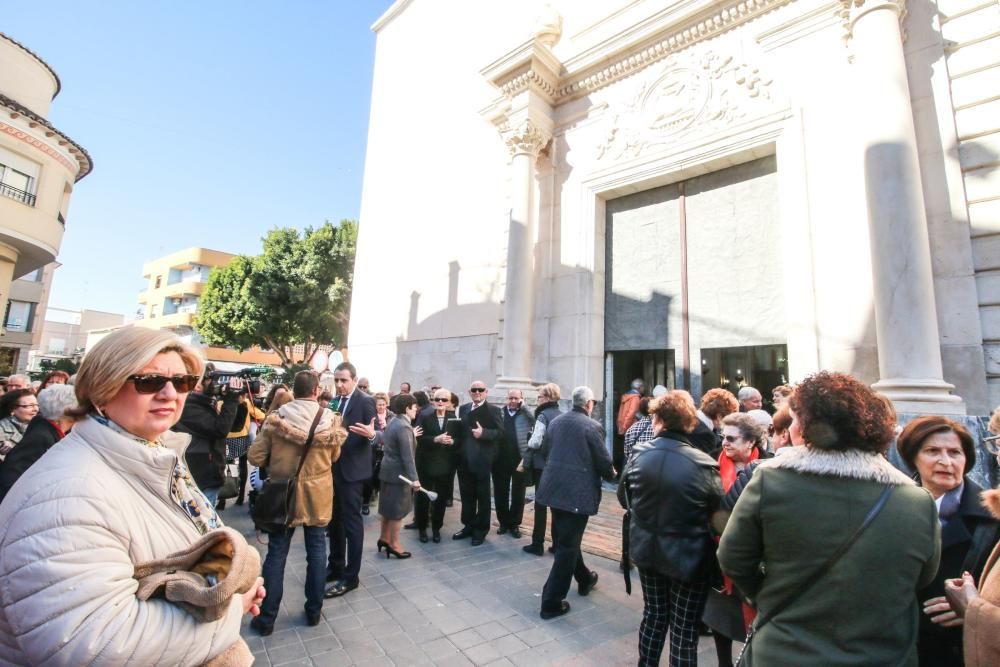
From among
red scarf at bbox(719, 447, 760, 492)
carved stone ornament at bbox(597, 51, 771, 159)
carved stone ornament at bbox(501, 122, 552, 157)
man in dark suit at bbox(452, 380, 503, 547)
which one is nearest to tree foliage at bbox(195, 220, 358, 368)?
carved stone ornament at bbox(501, 122, 552, 157)

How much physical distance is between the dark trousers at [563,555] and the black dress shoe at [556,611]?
3 cm

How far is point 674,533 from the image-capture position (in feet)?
9.05

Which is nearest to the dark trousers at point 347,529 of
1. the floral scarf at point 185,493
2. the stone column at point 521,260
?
the floral scarf at point 185,493

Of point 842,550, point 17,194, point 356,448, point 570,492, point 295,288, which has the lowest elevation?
point 570,492

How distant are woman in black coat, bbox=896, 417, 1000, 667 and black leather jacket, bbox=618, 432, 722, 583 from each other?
97cm

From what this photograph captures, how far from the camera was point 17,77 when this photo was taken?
60.6ft

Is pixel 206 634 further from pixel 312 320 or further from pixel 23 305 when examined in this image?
pixel 23 305

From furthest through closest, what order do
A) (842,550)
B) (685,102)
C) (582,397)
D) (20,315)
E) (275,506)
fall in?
(20,315) < (685,102) < (582,397) < (275,506) < (842,550)

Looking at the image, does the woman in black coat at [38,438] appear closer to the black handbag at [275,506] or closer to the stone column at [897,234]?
the black handbag at [275,506]

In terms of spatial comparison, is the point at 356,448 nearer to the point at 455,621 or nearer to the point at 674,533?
the point at 455,621

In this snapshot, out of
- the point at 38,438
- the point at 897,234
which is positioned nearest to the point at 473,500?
the point at 38,438

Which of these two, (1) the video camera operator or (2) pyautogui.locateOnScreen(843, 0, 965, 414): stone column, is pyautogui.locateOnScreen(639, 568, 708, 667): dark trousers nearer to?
(2) pyautogui.locateOnScreen(843, 0, 965, 414): stone column

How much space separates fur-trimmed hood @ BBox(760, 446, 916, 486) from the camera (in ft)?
5.51

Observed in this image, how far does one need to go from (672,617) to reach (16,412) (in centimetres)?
566
